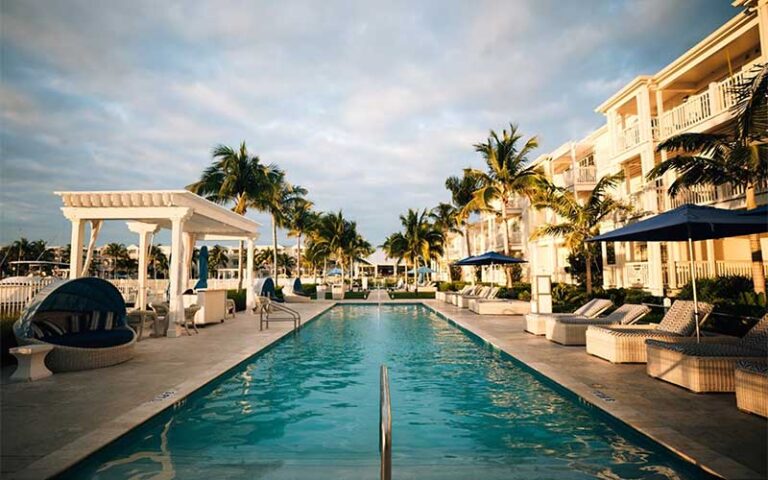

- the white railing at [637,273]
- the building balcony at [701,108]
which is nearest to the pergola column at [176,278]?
the building balcony at [701,108]

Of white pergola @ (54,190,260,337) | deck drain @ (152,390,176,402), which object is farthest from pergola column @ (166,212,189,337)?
deck drain @ (152,390,176,402)

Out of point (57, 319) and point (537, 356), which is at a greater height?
point (57, 319)

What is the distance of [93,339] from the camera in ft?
23.9

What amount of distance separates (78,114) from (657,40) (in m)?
19.7

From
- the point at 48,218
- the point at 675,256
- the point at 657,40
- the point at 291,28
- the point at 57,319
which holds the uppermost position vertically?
the point at 657,40

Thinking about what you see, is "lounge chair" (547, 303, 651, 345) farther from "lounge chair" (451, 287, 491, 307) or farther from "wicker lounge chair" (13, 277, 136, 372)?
"lounge chair" (451, 287, 491, 307)

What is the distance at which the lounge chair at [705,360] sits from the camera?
5352mm

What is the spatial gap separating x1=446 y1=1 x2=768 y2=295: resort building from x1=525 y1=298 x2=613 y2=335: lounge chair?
19.9ft

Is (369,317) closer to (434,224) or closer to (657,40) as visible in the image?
(657,40)

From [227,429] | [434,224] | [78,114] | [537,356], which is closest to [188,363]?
[227,429]

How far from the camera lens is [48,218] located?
1328 centimetres

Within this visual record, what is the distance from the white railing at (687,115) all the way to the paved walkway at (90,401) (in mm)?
16287

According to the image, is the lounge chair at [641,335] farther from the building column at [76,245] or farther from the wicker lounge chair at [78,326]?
the building column at [76,245]

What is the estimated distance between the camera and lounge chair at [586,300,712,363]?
23.5 feet
